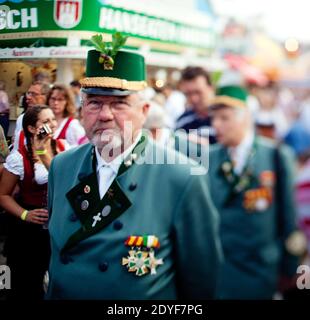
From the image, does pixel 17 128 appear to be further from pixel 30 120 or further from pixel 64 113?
pixel 64 113

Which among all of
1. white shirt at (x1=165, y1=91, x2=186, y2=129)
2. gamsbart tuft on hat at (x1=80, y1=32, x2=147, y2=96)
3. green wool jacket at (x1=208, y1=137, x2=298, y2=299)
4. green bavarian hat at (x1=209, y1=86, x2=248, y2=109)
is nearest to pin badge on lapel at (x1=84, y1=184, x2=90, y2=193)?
gamsbart tuft on hat at (x1=80, y1=32, x2=147, y2=96)

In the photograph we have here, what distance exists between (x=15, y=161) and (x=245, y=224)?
0.74m

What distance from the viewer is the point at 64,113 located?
149 centimetres

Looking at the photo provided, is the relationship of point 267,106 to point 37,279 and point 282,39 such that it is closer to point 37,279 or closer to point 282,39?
point 282,39

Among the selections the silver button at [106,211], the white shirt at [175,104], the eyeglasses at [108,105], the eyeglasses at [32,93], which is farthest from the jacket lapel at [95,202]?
the white shirt at [175,104]

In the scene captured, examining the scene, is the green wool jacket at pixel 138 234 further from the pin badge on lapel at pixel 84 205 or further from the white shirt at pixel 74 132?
the white shirt at pixel 74 132

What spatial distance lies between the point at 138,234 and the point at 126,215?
6cm

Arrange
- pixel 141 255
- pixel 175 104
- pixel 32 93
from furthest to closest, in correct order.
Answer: pixel 175 104 → pixel 32 93 → pixel 141 255

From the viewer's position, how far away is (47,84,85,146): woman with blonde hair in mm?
1463

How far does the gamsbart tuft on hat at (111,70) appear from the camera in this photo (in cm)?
133

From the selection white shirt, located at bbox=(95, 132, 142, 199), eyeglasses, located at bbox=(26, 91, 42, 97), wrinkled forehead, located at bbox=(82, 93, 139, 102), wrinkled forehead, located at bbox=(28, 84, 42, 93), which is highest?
wrinkled forehead, located at bbox=(28, 84, 42, 93)

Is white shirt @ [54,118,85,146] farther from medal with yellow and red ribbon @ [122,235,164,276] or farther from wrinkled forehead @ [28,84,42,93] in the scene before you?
medal with yellow and red ribbon @ [122,235,164,276]

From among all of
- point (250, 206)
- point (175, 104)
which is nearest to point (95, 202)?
point (250, 206)
